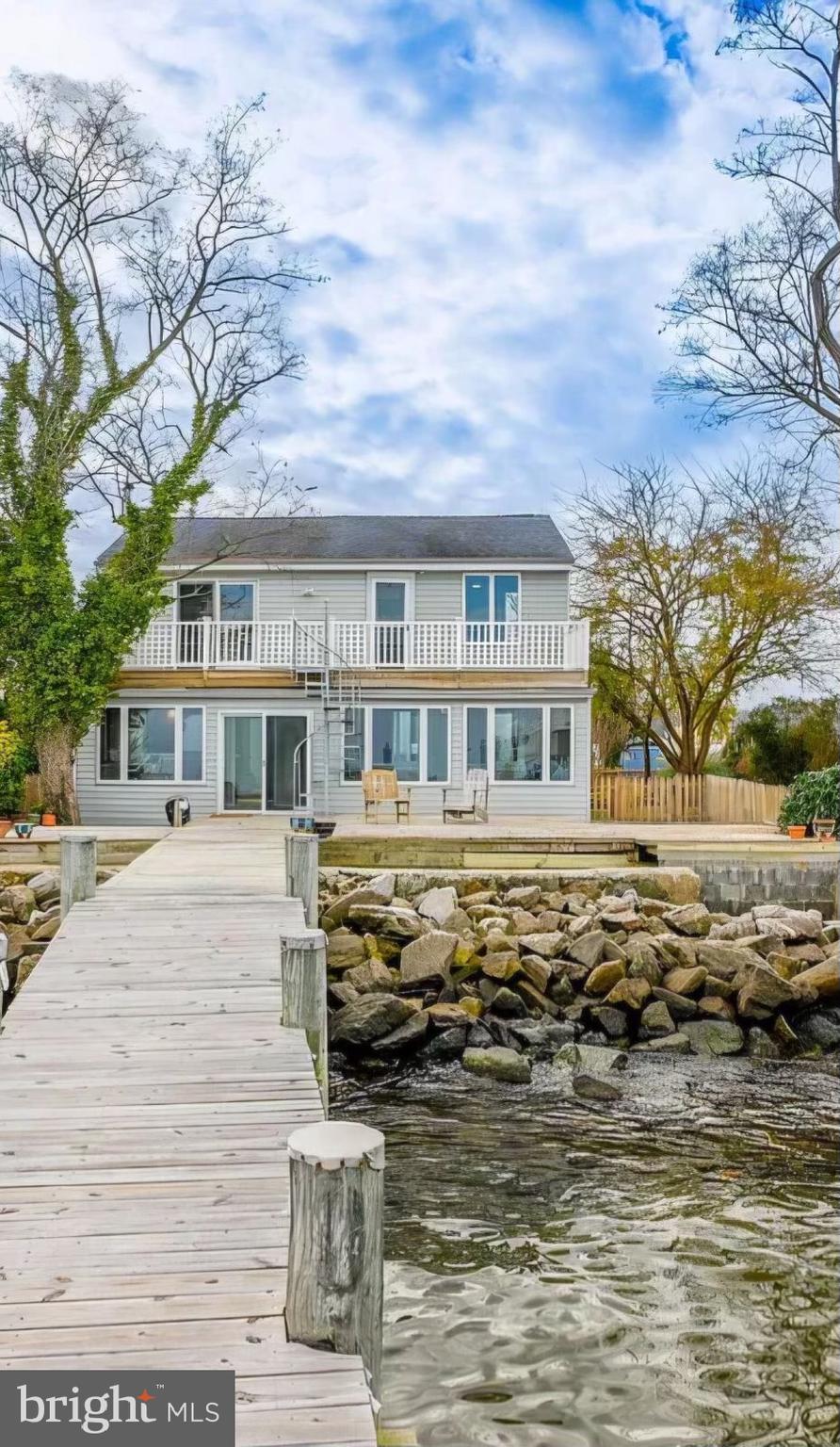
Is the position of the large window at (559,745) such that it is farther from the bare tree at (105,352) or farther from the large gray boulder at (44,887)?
the large gray boulder at (44,887)

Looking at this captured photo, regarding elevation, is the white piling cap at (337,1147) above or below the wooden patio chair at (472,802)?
below

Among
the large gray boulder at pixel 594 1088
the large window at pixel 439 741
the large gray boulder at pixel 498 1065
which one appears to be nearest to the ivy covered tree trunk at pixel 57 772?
the large window at pixel 439 741

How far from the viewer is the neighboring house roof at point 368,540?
66.5 feet

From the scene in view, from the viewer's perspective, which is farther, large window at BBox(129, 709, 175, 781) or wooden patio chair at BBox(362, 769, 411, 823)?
large window at BBox(129, 709, 175, 781)

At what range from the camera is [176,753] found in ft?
62.4

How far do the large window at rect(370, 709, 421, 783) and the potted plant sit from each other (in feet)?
22.6

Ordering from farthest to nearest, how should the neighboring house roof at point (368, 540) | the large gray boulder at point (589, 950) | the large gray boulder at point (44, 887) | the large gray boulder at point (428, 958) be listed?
1. the neighboring house roof at point (368, 540)
2. the large gray boulder at point (44, 887)
3. the large gray boulder at point (589, 950)
4. the large gray boulder at point (428, 958)

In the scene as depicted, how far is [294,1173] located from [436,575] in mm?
18411

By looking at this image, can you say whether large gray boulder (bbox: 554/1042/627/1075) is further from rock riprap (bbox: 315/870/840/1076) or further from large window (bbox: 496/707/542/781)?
large window (bbox: 496/707/542/781)

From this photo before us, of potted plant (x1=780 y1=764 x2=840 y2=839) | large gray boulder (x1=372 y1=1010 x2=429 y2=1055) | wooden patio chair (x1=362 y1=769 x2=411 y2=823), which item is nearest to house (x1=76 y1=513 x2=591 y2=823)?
wooden patio chair (x1=362 y1=769 x2=411 y2=823)

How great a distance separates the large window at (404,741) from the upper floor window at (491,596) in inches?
104

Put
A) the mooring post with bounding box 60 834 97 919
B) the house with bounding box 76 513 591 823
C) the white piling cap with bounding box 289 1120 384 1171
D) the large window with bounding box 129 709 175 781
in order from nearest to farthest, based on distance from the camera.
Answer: the white piling cap with bounding box 289 1120 384 1171 < the mooring post with bounding box 60 834 97 919 < the house with bounding box 76 513 591 823 < the large window with bounding box 129 709 175 781

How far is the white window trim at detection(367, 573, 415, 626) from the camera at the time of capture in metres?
20.4

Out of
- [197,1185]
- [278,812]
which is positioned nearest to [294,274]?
[278,812]
